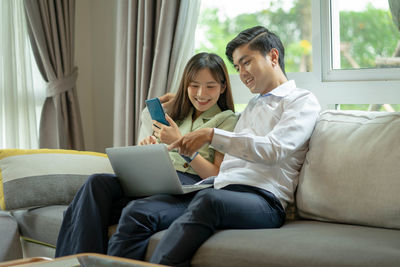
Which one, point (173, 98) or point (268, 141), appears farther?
point (173, 98)

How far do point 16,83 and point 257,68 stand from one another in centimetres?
166

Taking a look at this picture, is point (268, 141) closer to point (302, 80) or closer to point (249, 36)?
point (249, 36)

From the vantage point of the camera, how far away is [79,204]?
2.09 meters

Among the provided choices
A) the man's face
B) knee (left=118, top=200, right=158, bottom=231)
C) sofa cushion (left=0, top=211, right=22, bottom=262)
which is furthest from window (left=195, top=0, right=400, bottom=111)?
sofa cushion (left=0, top=211, right=22, bottom=262)

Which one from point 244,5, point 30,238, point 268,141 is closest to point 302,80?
point 244,5

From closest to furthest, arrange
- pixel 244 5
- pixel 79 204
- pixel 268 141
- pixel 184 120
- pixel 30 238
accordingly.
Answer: pixel 268 141, pixel 79 204, pixel 30 238, pixel 184 120, pixel 244 5

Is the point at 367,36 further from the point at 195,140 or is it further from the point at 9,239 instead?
the point at 9,239

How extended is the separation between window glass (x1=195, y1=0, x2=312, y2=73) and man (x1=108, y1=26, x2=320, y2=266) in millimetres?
587

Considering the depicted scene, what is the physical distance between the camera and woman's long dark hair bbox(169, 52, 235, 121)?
2.46 metres

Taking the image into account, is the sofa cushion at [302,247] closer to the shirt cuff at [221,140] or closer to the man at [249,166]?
the man at [249,166]

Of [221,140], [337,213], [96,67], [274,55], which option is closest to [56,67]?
[96,67]

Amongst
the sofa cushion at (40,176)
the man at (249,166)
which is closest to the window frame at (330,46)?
the man at (249,166)

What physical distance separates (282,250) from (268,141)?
17.3 inches

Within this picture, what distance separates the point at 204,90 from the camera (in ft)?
8.01
